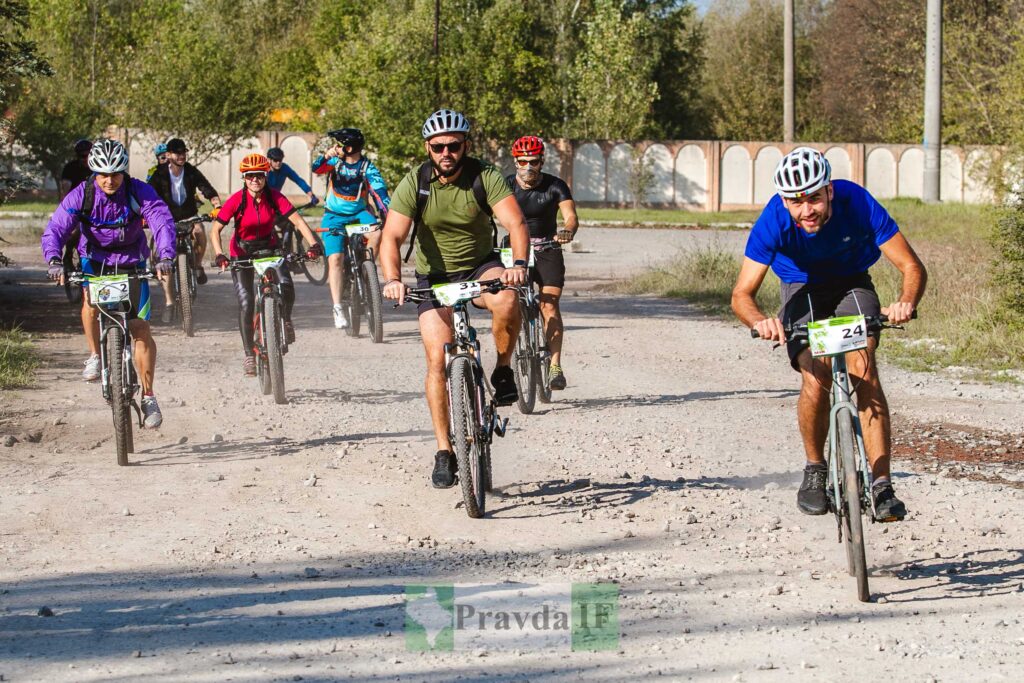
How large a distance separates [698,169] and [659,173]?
1.23 m

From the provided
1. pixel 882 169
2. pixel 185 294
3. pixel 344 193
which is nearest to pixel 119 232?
pixel 344 193

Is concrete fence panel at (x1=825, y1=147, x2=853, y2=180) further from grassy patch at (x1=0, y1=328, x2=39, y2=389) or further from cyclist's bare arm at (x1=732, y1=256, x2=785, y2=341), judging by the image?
cyclist's bare arm at (x1=732, y1=256, x2=785, y2=341)

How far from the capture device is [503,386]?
8.25 m

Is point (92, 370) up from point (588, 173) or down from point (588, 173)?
down

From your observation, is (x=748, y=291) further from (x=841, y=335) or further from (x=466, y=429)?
(x=466, y=429)

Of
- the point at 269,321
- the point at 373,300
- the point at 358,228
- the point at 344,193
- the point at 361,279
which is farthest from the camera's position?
the point at 344,193

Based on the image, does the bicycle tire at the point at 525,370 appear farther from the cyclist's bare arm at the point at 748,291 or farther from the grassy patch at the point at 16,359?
the cyclist's bare arm at the point at 748,291

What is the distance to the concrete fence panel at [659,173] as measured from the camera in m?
48.1

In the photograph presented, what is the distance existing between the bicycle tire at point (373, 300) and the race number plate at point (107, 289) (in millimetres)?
5764

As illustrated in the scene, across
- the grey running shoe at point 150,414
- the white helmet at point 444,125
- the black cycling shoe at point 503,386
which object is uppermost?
the white helmet at point 444,125

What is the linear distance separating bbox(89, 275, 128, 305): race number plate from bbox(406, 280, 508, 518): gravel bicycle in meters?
2.41

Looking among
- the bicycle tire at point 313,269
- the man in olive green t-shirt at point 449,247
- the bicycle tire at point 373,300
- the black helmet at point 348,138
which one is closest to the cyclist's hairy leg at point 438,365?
the man in olive green t-shirt at point 449,247

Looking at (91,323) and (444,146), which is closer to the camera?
(444,146)

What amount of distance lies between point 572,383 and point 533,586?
6301mm
